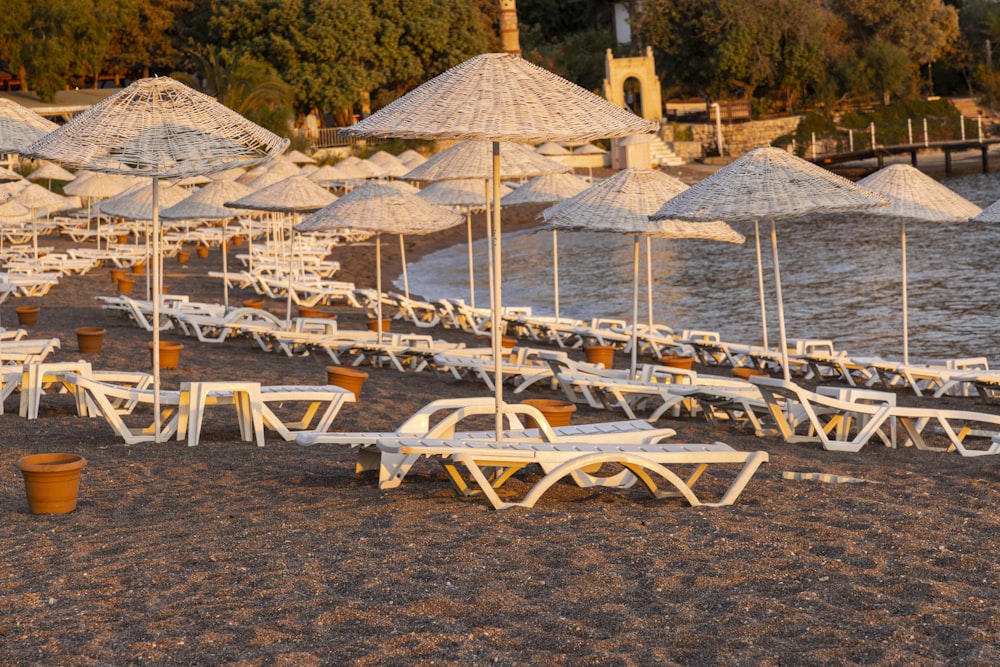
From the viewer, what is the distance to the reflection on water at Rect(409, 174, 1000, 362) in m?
18.5

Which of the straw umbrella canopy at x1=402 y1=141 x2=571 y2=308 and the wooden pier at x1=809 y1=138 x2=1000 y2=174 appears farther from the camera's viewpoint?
the wooden pier at x1=809 y1=138 x2=1000 y2=174

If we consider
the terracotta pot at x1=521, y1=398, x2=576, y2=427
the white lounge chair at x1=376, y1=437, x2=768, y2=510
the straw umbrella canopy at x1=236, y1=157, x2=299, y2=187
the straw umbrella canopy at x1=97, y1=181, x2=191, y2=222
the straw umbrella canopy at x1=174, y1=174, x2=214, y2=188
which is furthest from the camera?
the straw umbrella canopy at x1=236, y1=157, x2=299, y2=187

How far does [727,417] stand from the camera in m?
9.91

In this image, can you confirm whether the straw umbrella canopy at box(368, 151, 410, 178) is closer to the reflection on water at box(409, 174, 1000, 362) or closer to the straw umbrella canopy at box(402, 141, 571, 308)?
the reflection on water at box(409, 174, 1000, 362)

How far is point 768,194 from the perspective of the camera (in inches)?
337

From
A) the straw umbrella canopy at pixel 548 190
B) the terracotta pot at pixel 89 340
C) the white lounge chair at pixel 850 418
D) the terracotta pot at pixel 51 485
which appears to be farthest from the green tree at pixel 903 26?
the terracotta pot at pixel 51 485

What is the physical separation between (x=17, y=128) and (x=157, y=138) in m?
3.11

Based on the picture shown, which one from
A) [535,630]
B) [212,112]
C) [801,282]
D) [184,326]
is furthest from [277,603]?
[801,282]

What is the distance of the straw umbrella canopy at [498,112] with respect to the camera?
5.75 meters

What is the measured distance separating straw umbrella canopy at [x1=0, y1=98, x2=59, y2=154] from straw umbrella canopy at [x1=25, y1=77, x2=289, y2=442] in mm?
2168

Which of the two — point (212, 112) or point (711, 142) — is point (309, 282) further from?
point (711, 142)

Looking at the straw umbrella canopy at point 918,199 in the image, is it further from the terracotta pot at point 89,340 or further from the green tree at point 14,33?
the green tree at point 14,33

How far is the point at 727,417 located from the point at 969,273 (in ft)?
54.6

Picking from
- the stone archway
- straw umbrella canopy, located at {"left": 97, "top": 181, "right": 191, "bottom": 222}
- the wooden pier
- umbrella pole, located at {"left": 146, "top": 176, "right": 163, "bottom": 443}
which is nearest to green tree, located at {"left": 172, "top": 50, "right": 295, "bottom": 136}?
the stone archway
